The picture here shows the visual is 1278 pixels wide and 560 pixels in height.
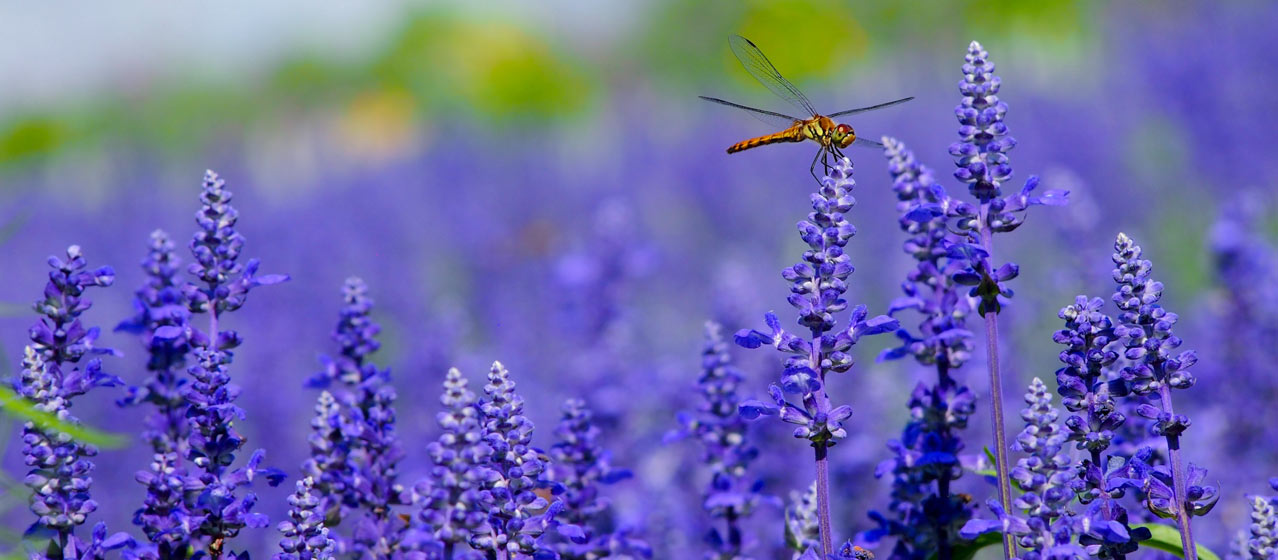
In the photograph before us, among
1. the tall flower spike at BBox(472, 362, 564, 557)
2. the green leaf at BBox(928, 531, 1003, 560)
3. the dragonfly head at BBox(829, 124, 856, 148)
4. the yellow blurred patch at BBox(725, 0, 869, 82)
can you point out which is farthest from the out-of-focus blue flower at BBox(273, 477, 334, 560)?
the yellow blurred patch at BBox(725, 0, 869, 82)

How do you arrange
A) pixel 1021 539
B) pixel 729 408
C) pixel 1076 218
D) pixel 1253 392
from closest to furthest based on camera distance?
pixel 1021 539 → pixel 729 408 → pixel 1253 392 → pixel 1076 218

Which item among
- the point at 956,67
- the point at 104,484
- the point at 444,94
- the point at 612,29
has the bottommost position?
the point at 104,484

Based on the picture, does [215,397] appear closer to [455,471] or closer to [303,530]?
[303,530]

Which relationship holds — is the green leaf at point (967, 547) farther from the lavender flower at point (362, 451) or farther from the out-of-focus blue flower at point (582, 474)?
the lavender flower at point (362, 451)

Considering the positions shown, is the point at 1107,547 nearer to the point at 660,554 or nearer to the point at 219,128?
the point at 660,554

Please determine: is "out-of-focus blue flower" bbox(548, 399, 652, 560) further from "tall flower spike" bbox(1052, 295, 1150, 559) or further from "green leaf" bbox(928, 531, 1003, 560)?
"tall flower spike" bbox(1052, 295, 1150, 559)

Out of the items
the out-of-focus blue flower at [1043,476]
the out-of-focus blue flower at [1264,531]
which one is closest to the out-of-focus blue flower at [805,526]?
the out-of-focus blue flower at [1043,476]

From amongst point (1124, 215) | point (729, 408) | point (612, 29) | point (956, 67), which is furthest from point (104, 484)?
point (612, 29)
